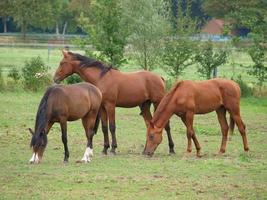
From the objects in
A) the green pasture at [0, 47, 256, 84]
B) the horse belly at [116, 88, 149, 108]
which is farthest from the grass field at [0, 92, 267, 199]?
the green pasture at [0, 47, 256, 84]

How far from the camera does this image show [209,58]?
103ft

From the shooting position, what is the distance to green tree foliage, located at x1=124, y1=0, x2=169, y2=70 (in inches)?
1331

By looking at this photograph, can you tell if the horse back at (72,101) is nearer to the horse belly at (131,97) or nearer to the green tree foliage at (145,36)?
the horse belly at (131,97)

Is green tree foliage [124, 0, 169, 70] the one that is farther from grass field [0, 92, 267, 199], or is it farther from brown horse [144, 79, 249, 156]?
brown horse [144, 79, 249, 156]

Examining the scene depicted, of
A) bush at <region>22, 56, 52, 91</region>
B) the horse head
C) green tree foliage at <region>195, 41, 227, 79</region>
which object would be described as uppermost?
the horse head

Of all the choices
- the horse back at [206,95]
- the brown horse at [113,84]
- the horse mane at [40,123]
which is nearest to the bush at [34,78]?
the brown horse at [113,84]

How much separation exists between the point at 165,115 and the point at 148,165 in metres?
1.87

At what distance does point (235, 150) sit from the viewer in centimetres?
1678

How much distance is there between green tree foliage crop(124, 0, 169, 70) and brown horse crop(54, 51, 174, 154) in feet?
55.7

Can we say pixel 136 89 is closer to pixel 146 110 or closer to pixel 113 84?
pixel 113 84

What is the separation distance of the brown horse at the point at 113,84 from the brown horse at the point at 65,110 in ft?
2.64

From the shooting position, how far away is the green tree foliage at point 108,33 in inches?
1203

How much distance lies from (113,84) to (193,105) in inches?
76.4

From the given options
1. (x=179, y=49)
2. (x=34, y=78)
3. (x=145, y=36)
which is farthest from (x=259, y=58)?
(x=34, y=78)
